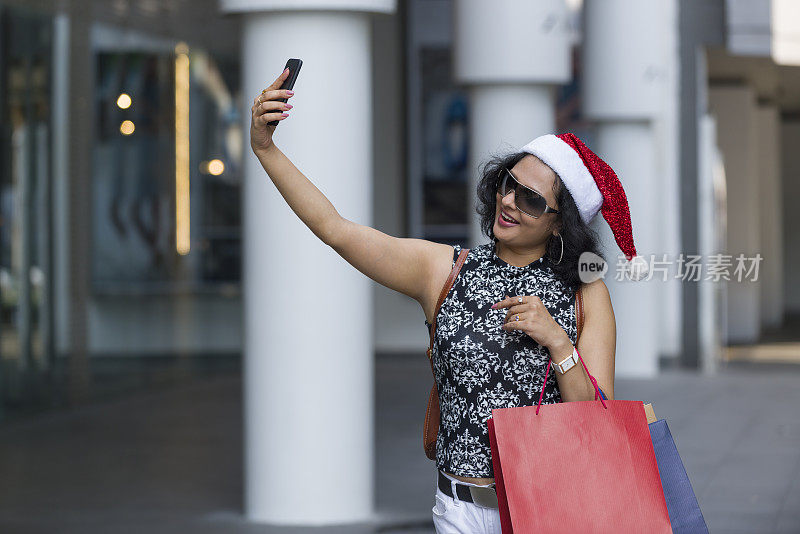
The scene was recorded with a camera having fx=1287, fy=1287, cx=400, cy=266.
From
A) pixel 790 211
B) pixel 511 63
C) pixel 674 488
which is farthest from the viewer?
pixel 790 211

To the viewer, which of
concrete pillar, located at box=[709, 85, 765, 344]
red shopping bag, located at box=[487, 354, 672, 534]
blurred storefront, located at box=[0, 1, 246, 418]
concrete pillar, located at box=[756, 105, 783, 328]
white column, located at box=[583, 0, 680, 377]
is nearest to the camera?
red shopping bag, located at box=[487, 354, 672, 534]

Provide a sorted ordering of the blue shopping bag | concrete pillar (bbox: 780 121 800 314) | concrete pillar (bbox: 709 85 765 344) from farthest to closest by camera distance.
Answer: concrete pillar (bbox: 780 121 800 314), concrete pillar (bbox: 709 85 765 344), the blue shopping bag

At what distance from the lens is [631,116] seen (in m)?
15.5

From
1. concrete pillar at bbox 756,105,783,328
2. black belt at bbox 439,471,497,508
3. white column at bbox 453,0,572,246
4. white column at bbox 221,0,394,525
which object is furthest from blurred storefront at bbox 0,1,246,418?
concrete pillar at bbox 756,105,783,328

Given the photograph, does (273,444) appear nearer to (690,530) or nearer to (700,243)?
(690,530)

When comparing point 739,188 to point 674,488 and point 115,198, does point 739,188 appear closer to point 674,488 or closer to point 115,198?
point 115,198

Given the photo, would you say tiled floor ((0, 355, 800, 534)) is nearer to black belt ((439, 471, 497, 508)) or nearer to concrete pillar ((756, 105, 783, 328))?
black belt ((439, 471, 497, 508))

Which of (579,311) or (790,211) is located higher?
(579,311)

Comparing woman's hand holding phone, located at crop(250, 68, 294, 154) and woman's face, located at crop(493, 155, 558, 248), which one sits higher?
woman's hand holding phone, located at crop(250, 68, 294, 154)

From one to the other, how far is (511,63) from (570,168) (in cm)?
825

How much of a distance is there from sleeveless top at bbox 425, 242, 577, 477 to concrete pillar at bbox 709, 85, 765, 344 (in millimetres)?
19984

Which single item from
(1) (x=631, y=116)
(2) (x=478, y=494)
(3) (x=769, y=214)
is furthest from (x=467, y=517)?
(3) (x=769, y=214)

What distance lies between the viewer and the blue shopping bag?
113 inches

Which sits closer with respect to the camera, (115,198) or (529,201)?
(529,201)
